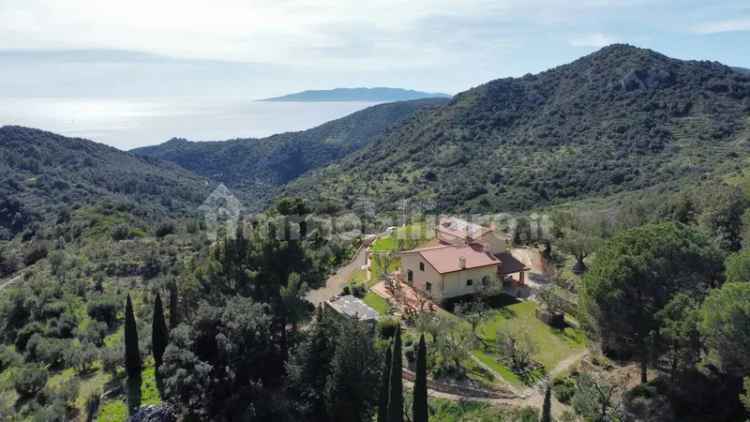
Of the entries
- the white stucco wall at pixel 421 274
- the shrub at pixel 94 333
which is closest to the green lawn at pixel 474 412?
the white stucco wall at pixel 421 274

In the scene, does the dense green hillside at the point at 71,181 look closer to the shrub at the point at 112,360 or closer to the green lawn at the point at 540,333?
the shrub at the point at 112,360

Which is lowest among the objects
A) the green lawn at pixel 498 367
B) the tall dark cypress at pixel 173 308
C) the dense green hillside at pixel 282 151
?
the green lawn at pixel 498 367

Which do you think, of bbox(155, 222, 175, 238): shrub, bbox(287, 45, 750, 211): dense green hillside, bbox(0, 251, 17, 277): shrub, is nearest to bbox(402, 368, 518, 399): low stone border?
bbox(155, 222, 175, 238): shrub

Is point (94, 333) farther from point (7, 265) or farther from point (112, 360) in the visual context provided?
point (7, 265)

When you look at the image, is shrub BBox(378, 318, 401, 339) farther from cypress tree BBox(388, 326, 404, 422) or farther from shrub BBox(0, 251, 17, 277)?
shrub BBox(0, 251, 17, 277)

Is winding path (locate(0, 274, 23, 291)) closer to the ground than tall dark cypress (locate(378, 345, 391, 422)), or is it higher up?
closer to the ground

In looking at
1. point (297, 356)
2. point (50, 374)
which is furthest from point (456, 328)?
point (50, 374)

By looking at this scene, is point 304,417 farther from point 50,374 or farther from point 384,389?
point 50,374

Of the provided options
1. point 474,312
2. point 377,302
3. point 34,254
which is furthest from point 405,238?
point 34,254
